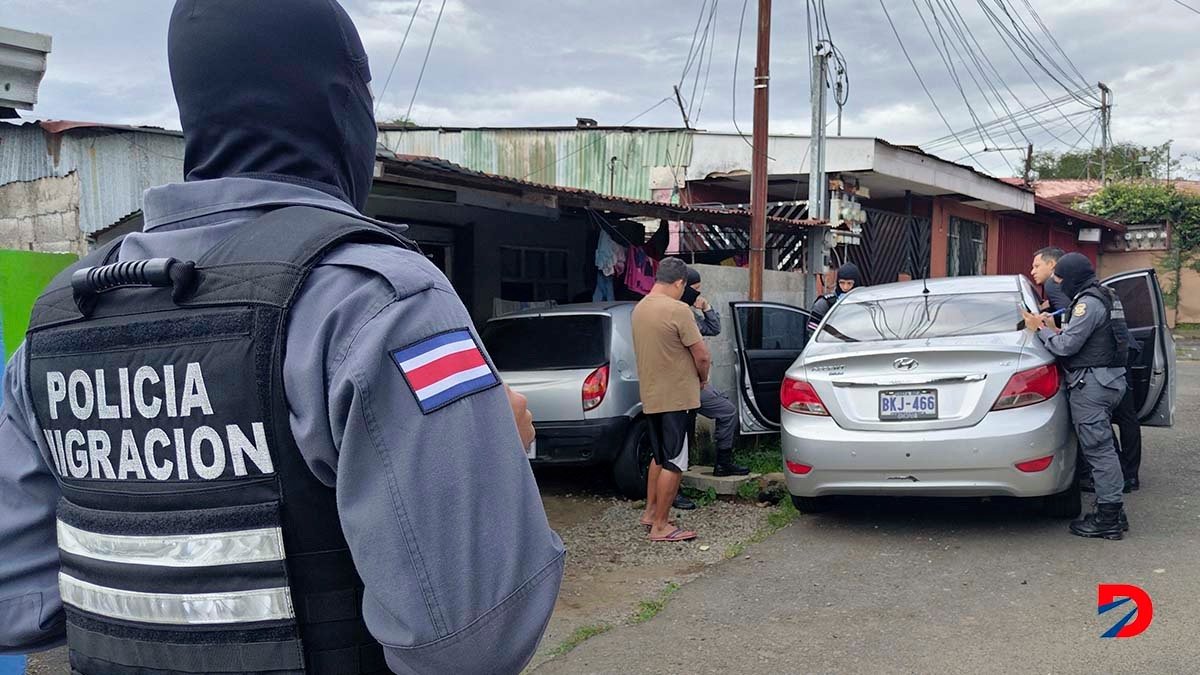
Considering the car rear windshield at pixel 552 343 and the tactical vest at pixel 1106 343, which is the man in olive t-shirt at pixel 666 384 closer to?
the car rear windshield at pixel 552 343

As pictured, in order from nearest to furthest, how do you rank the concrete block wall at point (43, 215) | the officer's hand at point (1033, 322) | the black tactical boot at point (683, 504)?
the officer's hand at point (1033, 322), the concrete block wall at point (43, 215), the black tactical boot at point (683, 504)

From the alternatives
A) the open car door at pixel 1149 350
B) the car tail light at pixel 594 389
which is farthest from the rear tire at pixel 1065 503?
the car tail light at pixel 594 389

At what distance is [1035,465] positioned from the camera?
5.38 meters

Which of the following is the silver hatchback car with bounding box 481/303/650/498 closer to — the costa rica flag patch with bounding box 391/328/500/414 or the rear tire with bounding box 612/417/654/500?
the rear tire with bounding box 612/417/654/500

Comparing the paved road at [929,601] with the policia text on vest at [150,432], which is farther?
the paved road at [929,601]

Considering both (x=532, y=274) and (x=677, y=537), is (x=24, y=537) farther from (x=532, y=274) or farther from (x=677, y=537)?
(x=532, y=274)

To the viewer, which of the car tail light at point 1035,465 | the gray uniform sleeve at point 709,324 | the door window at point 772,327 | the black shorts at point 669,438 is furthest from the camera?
the door window at point 772,327

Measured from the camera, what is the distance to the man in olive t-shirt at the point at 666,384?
605cm

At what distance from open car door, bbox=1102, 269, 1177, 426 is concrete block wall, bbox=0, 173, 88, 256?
7.21m

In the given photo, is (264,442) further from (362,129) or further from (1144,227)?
(1144,227)

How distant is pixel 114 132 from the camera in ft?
20.5

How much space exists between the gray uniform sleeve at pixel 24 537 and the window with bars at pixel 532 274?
990 cm

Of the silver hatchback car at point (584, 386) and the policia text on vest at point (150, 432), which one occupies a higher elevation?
the policia text on vest at point (150, 432)

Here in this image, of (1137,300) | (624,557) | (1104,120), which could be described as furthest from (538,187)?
(1104,120)
